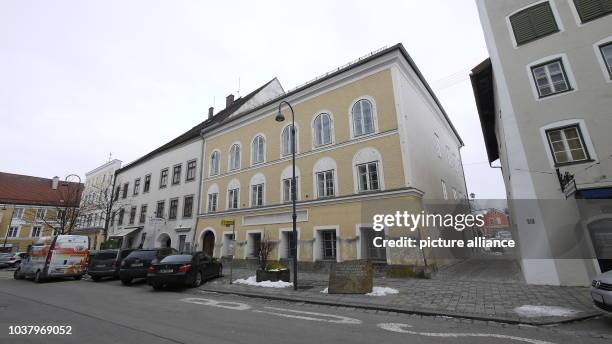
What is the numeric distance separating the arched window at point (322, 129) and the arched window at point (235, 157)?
762 centimetres

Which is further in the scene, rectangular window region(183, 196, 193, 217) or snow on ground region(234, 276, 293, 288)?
rectangular window region(183, 196, 193, 217)

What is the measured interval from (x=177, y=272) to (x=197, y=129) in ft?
76.4

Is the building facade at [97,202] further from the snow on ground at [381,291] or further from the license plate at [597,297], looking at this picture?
the license plate at [597,297]

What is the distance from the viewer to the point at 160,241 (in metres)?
27.8

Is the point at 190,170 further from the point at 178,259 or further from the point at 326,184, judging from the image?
the point at 178,259

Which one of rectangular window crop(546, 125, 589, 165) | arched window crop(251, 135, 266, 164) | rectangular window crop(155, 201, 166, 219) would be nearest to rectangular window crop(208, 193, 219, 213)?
arched window crop(251, 135, 266, 164)

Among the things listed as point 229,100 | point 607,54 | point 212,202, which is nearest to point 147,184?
point 212,202

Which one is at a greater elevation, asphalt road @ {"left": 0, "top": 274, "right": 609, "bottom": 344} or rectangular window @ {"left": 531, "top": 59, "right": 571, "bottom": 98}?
rectangular window @ {"left": 531, "top": 59, "right": 571, "bottom": 98}

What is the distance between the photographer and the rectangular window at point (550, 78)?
1166cm

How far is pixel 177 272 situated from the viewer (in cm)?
1216

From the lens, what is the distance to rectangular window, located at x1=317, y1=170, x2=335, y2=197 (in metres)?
17.3

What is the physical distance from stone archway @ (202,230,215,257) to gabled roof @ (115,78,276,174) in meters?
9.44

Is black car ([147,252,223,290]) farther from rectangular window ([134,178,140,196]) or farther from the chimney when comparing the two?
the chimney

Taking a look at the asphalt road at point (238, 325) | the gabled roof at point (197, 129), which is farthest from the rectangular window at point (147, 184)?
the asphalt road at point (238, 325)
